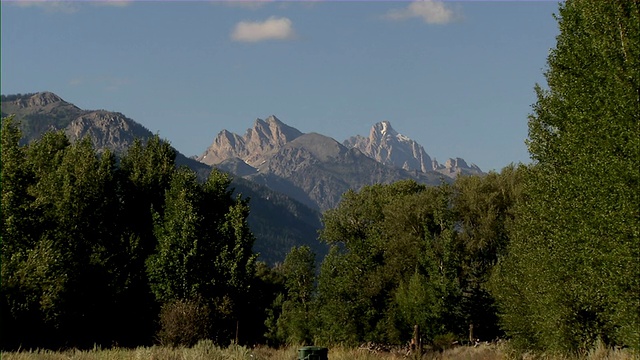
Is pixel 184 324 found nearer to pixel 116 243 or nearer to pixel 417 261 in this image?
pixel 116 243

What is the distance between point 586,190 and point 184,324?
24.2m

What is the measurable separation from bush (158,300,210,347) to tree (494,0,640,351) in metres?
18.2

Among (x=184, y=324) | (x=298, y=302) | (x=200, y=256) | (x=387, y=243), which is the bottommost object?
(x=298, y=302)

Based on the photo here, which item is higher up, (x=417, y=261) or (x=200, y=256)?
(x=417, y=261)

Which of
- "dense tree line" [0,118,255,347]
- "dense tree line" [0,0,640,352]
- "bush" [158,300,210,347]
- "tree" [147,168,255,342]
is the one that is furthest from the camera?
"tree" [147,168,255,342]

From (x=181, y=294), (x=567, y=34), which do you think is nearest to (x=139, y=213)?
(x=181, y=294)

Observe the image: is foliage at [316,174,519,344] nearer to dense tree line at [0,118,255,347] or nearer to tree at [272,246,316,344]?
tree at [272,246,316,344]

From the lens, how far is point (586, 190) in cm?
2392

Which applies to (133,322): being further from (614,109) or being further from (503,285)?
(614,109)

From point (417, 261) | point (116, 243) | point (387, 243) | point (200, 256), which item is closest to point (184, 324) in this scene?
point (200, 256)

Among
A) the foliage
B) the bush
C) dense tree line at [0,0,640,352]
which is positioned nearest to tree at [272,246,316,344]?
dense tree line at [0,0,640,352]

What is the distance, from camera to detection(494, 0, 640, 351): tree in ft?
68.7

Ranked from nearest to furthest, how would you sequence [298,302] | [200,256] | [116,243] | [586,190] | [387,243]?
1. [586,190]
2. [200,256]
3. [116,243]
4. [387,243]
5. [298,302]

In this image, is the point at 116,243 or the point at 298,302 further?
the point at 298,302
